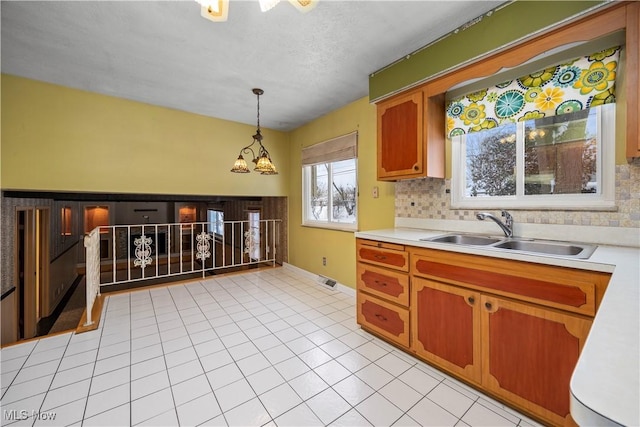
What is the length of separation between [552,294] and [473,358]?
24.2 inches

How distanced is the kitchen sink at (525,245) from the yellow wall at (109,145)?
318 centimetres

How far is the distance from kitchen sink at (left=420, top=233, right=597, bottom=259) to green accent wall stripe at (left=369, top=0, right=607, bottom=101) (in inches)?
51.9

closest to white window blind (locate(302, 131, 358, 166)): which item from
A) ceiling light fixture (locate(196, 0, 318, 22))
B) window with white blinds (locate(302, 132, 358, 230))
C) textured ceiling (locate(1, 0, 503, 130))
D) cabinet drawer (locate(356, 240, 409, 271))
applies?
window with white blinds (locate(302, 132, 358, 230))

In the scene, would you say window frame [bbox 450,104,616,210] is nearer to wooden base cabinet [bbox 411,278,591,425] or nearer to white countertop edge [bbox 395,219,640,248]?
white countertop edge [bbox 395,219,640,248]

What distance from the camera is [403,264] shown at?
79.4 inches

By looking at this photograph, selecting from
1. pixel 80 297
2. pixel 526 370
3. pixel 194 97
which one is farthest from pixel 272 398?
pixel 80 297

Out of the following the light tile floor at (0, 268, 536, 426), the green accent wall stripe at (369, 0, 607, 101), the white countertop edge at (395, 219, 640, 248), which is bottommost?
the light tile floor at (0, 268, 536, 426)

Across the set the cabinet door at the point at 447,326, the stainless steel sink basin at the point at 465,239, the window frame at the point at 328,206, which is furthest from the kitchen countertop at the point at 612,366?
the window frame at the point at 328,206

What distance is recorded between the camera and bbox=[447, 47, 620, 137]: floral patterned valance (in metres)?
1.55

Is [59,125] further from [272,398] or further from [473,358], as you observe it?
[473,358]

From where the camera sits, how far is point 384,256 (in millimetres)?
2156

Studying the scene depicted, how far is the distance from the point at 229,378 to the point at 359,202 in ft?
7.43
